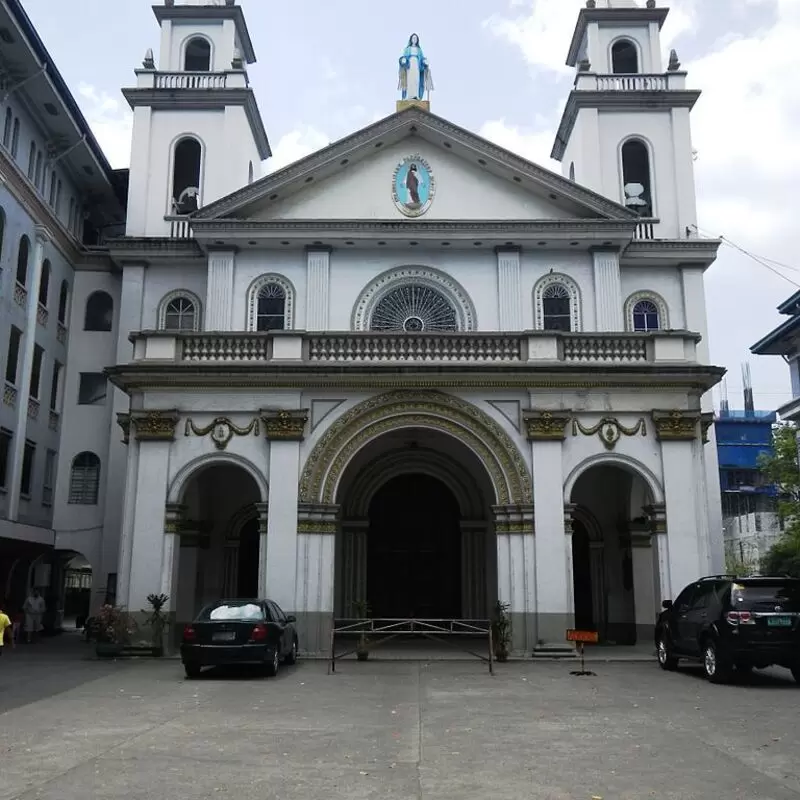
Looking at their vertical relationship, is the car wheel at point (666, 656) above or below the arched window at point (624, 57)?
A: below

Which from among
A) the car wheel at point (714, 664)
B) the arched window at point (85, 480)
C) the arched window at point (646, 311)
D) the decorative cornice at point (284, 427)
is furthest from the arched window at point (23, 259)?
the car wheel at point (714, 664)

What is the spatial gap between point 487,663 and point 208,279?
1321cm

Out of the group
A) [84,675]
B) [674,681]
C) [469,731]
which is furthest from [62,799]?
[674,681]

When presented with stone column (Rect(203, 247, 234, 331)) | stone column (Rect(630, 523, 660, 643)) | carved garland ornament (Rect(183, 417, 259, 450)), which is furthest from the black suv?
stone column (Rect(203, 247, 234, 331))

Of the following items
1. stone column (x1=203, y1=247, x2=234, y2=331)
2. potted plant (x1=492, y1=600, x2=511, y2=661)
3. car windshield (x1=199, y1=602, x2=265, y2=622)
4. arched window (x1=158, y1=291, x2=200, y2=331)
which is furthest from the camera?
arched window (x1=158, y1=291, x2=200, y2=331)

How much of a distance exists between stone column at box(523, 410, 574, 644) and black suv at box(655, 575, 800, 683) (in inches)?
163

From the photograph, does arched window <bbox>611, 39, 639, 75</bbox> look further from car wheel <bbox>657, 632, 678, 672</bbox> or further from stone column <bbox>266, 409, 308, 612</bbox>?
car wheel <bbox>657, 632, 678, 672</bbox>

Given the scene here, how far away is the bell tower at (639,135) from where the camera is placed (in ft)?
94.6

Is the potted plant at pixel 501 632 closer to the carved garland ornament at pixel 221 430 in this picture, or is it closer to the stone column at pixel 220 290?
the carved garland ornament at pixel 221 430

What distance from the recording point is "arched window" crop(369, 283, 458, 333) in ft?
84.4

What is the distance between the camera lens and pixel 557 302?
26.0 metres

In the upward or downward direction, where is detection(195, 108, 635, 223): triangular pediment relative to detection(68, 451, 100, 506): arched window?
upward

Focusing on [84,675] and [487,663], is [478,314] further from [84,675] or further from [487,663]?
[84,675]

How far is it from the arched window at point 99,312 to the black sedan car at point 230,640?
16.2 m
